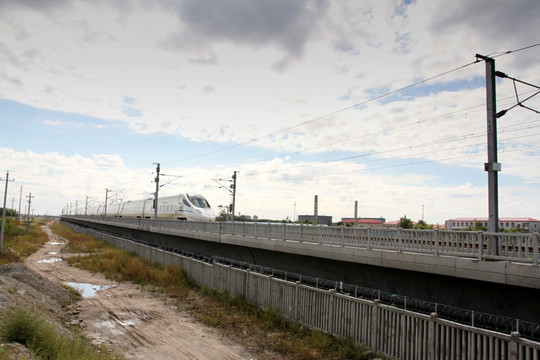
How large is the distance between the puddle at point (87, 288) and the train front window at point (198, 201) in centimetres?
1599

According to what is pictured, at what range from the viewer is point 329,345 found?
37.6 feet

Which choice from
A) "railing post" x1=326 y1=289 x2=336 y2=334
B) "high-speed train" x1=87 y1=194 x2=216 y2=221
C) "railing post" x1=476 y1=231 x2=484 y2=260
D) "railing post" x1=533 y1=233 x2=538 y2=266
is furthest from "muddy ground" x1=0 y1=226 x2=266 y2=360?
"high-speed train" x1=87 y1=194 x2=216 y2=221

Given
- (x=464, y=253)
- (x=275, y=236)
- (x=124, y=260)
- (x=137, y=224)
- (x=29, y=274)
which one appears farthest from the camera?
(x=137, y=224)

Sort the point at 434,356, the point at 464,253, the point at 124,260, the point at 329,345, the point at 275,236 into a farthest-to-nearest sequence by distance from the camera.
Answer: the point at 124,260 < the point at 275,236 < the point at 329,345 < the point at 464,253 < the point at 434,356

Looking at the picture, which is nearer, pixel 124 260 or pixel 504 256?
pixel 504 256

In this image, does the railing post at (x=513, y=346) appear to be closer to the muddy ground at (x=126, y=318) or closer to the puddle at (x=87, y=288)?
the muddy ground at (x=126, y=318)

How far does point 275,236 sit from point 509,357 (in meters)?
11.1

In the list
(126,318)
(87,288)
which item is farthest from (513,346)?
(87,288)

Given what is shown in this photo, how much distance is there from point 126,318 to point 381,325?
33.8 feet

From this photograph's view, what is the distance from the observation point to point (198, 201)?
3812 cm

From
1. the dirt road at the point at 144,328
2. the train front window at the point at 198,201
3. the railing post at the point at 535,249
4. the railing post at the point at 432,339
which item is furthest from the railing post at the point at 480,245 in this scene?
the train front window at the point at 198,201

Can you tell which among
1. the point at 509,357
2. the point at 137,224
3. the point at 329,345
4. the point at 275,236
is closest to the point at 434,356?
the point at 509,357

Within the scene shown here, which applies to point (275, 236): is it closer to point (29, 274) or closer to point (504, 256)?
point (504, 256)

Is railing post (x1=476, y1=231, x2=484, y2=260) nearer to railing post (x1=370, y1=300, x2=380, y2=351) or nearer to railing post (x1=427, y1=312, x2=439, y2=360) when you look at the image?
railing post (x1=427, y1=312, x2=439, y2=360)
